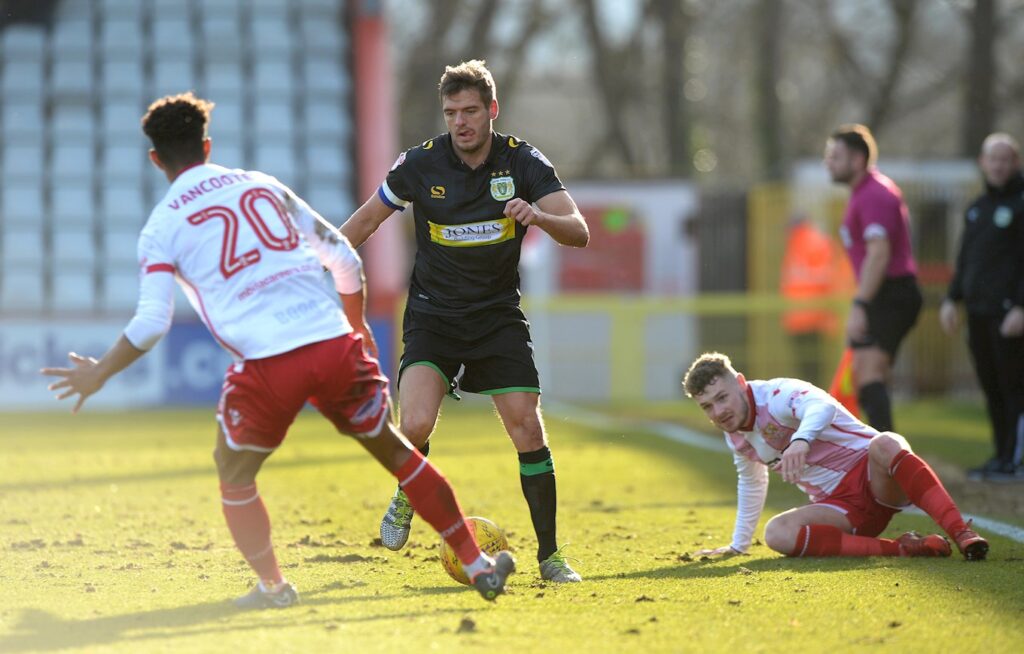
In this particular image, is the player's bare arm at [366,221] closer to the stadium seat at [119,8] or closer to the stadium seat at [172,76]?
the stadium seat at [172,76]

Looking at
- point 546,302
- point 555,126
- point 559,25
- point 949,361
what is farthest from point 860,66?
point 555,126

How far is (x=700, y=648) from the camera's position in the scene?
4.76 meters

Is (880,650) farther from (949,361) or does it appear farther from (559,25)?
(559,25)

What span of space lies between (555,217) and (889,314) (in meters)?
4.34

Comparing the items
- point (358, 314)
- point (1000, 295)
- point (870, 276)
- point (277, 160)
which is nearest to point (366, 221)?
point (358, 314)

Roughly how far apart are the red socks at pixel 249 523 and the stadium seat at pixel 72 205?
17.5 m

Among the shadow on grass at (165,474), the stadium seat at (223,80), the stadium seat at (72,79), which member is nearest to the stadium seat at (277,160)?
the stadium seat at (223,80)

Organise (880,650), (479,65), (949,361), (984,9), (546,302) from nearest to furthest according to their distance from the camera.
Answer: (880,650)
(479,65)
(546,302)
(949,361)
(984,9)

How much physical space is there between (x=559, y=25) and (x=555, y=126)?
1935 centimetres

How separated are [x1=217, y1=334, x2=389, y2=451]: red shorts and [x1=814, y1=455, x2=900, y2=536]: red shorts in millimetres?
2503

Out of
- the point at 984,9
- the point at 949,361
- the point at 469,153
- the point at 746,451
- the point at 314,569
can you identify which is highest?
the point at 984,9

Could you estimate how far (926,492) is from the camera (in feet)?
21.4

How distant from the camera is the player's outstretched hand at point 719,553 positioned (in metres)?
6.91

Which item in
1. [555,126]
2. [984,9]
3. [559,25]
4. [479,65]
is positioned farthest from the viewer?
[555,126]
